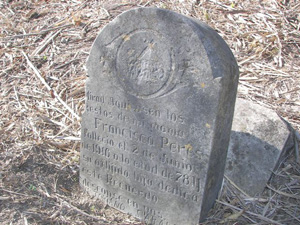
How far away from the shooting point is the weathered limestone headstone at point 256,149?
3607mm

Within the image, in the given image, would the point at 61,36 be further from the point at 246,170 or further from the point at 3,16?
the point at 246,170

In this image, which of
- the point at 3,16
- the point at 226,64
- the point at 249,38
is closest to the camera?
the point at 226,64

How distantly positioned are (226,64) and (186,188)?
1.09 meters

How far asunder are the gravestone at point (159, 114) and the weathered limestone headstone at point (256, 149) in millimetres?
361

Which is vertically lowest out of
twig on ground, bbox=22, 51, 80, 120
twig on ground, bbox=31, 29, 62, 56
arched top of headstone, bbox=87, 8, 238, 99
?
twig on ground, bbox=22, 51, 80, 120

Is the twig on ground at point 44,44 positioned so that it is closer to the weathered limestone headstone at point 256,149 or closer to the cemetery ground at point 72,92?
the cemetery ground at point 72,92

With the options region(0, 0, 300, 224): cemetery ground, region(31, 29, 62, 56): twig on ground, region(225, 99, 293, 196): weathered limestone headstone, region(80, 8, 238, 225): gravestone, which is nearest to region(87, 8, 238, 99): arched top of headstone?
region(80, 8, 238, 225): gravestone

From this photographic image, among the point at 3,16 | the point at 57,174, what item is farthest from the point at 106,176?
the point at 3,16

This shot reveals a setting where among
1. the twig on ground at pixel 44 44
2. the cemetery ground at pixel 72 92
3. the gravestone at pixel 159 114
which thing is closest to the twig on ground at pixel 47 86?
the cemetery ground at pixel 72 92

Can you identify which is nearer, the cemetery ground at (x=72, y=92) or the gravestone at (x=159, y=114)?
the gravestone at (x=159, y=114)

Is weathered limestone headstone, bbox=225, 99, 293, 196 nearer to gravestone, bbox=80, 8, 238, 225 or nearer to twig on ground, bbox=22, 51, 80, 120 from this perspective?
gravestone, bbox=80, 8, 238, 225

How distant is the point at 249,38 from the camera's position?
547cm

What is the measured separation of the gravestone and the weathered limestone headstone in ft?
1.18

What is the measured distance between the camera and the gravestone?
284 cm
